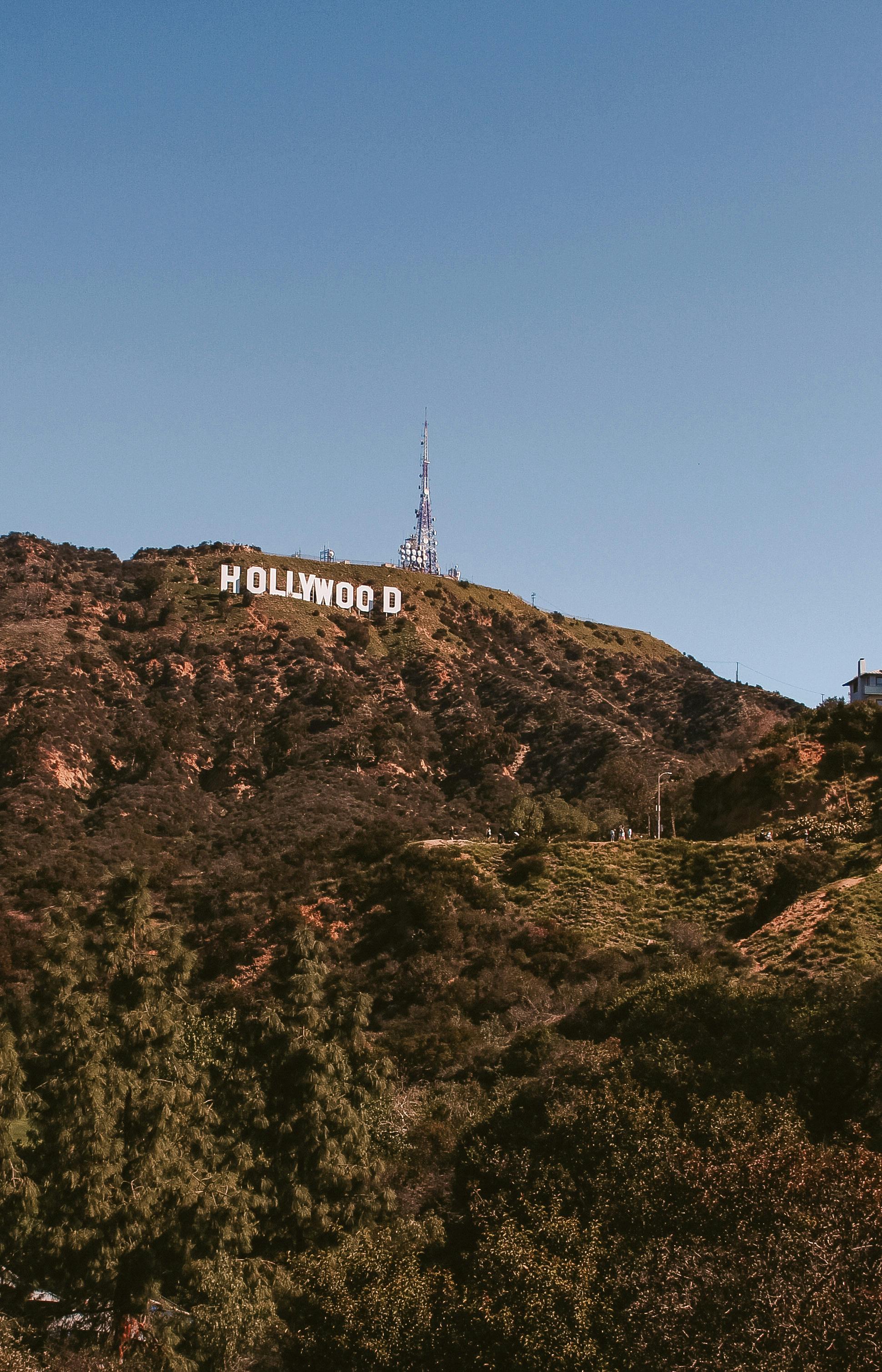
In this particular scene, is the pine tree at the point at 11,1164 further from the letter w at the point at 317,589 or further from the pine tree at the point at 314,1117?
the letter w at the point at 317,589

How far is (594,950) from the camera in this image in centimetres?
5341

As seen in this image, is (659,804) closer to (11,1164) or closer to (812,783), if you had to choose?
(812,783)

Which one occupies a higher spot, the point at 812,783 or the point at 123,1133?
the point at 812,783

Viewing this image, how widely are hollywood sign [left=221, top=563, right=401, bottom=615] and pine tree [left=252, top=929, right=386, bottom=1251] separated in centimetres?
7616

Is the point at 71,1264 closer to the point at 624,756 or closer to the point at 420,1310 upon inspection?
the point at 420,1310

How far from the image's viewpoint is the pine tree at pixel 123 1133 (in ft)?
82.8

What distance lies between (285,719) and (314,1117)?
6305 centimetres

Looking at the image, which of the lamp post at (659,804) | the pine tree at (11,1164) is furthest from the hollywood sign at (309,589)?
the pine tree at (11,1164)

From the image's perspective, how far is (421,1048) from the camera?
146ft

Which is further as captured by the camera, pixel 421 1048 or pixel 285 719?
pixel 285 719

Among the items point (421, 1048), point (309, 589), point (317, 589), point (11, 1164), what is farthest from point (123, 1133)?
point (317, 589)

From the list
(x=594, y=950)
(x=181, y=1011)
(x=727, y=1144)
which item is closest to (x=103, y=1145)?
(x=181, y=1011)

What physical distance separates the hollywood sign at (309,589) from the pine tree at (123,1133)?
77532 millimetres

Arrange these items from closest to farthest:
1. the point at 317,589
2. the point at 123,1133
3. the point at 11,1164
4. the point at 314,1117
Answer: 1. the point at 11,1164
2. the point at 123,1133
3. the point at 314,1117
4. the point at 317,589
